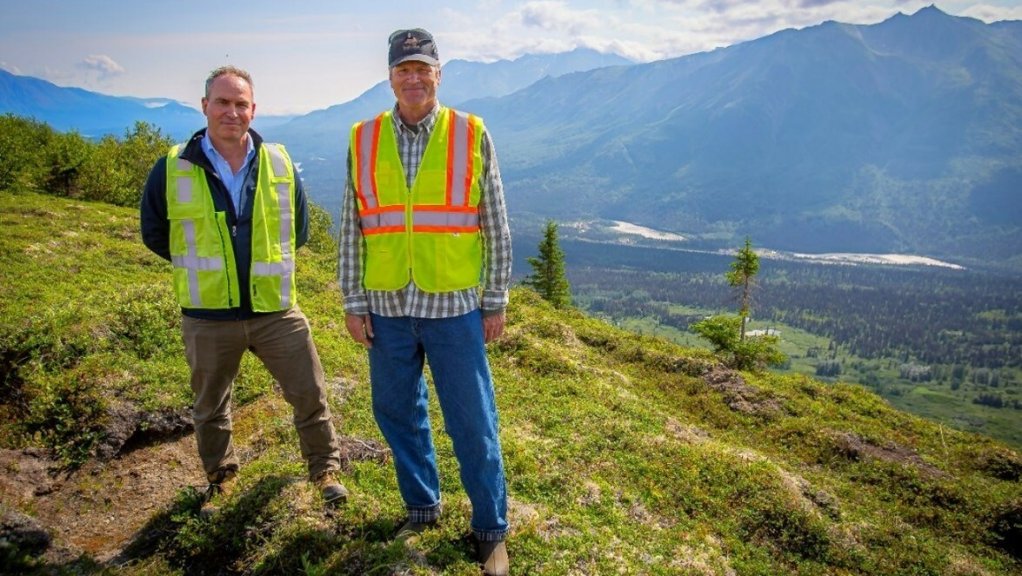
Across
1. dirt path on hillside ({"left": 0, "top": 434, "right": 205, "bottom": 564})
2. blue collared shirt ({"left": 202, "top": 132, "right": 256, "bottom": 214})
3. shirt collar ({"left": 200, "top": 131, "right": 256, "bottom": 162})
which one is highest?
shirt collar ({"left": 200, "top": 131, "right": 256, "bottom": 162})

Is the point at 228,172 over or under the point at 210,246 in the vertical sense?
over

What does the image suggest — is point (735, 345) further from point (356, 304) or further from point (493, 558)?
point (356, 304)

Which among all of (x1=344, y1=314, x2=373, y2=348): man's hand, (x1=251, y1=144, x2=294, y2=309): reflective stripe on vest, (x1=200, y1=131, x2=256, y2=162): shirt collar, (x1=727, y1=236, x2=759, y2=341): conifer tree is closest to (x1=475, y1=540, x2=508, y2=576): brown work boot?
(x1=344, y1=314, x2=373, y2=348): man's hand

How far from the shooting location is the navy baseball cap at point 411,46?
3.77 m

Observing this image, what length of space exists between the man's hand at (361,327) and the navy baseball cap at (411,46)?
193 cm

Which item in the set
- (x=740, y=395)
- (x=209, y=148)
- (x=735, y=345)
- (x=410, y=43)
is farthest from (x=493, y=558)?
(x=735, y=345)

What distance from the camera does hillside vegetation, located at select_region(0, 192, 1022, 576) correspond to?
4777mm

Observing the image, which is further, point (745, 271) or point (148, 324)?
point (745, 271)

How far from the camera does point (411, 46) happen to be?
3.78 metres

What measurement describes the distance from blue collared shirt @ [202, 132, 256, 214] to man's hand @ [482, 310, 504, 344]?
2467 mm

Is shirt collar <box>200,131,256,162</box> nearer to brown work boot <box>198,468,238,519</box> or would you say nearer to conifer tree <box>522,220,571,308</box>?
brown work boot <box>198,468,238,519</box>

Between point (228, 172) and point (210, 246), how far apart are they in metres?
0.70

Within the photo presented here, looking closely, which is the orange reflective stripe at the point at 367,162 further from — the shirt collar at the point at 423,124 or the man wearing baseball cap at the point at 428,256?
the shirt collar at the point at 423,124

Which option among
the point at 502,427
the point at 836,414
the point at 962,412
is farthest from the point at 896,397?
the point at 502,427
